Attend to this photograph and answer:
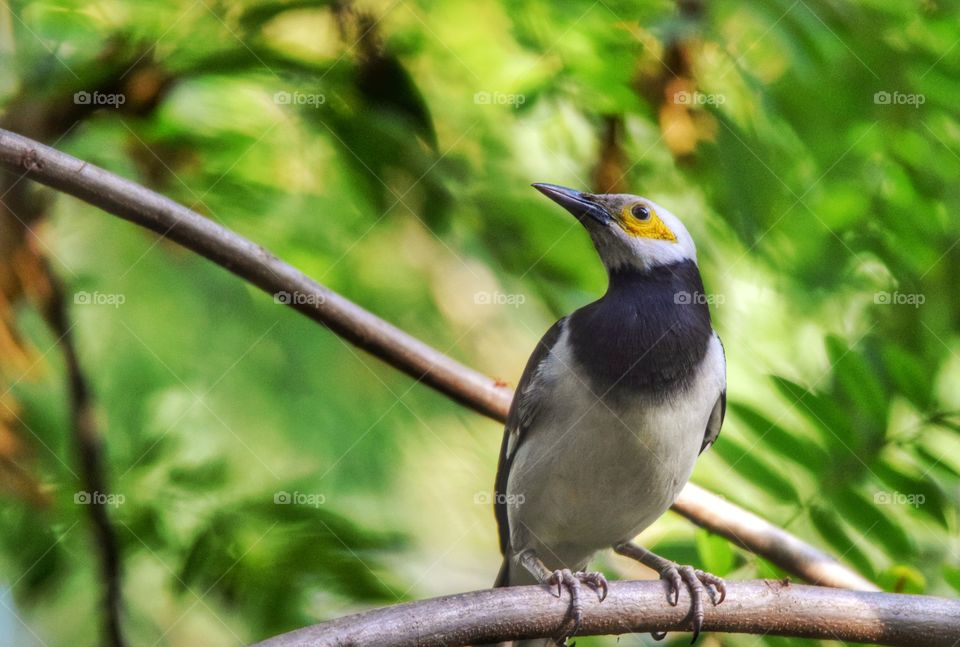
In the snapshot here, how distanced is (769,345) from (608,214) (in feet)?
4.11

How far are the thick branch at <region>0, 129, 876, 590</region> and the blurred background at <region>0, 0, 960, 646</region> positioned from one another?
12cm

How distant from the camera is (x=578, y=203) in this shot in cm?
409

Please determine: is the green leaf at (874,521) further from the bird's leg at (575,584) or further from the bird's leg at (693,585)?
the bird's leg at (575,584)

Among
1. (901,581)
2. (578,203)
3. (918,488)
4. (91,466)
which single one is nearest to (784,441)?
(918,488)

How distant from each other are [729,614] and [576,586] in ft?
1.72

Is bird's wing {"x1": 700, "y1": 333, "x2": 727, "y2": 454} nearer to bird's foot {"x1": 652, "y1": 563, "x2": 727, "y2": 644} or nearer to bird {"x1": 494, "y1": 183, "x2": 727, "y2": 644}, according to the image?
bird {"x1": 494, "y1": 183, "x2": 727, "y2": 644}

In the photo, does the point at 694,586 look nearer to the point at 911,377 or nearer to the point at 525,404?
the point at 525,404

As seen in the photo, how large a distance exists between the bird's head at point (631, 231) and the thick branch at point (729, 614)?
1.41 m

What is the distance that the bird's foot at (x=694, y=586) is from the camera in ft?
10.9

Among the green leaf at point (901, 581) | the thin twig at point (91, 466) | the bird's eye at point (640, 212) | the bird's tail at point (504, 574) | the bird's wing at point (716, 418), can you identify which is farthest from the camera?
the bird's tail at point (504, 574)

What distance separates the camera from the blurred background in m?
3.96

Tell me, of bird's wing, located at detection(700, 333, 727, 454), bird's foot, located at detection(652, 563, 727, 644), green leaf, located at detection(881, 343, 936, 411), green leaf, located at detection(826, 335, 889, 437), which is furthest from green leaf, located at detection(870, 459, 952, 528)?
bird's foot, located at detection(652, 563, 727, 644)

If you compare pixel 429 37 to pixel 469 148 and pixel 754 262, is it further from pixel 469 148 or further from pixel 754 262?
pixel 754 262

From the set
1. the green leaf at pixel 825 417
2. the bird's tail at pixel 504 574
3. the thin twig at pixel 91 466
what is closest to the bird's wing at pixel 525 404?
the bird's tail at pixel 504 574
